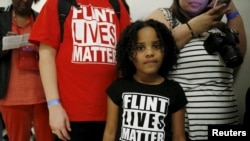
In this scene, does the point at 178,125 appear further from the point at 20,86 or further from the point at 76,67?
the point at 20,86

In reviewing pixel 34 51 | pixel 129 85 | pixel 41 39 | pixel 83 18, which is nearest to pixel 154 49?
pixel 129 85

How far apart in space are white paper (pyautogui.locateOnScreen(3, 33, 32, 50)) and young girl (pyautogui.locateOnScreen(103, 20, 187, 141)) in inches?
23.6

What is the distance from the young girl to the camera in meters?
1.04

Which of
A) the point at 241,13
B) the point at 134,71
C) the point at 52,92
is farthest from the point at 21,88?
the point at 241,13

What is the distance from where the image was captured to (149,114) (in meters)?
1.04

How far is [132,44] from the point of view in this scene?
1090mm

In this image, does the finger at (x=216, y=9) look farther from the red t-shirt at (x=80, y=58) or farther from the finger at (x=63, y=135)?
the finger at (x=63, y=135)

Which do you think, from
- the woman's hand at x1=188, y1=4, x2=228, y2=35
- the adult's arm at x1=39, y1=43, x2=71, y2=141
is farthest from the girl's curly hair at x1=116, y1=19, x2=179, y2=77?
the adult's arm at x1=39, y1=43, x2=71, y2=141

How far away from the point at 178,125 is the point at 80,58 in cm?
44

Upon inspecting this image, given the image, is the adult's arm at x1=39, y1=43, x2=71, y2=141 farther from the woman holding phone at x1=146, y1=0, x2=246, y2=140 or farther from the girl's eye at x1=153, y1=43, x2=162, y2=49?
the woman holding phone at x1=146, y1=0, x2=246, y2=140

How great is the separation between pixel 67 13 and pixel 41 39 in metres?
0.14

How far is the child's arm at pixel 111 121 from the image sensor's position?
3.53ft

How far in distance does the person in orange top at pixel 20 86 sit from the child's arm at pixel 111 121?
579mm

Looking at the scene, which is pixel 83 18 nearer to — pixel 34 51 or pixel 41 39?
pixel 41 39
